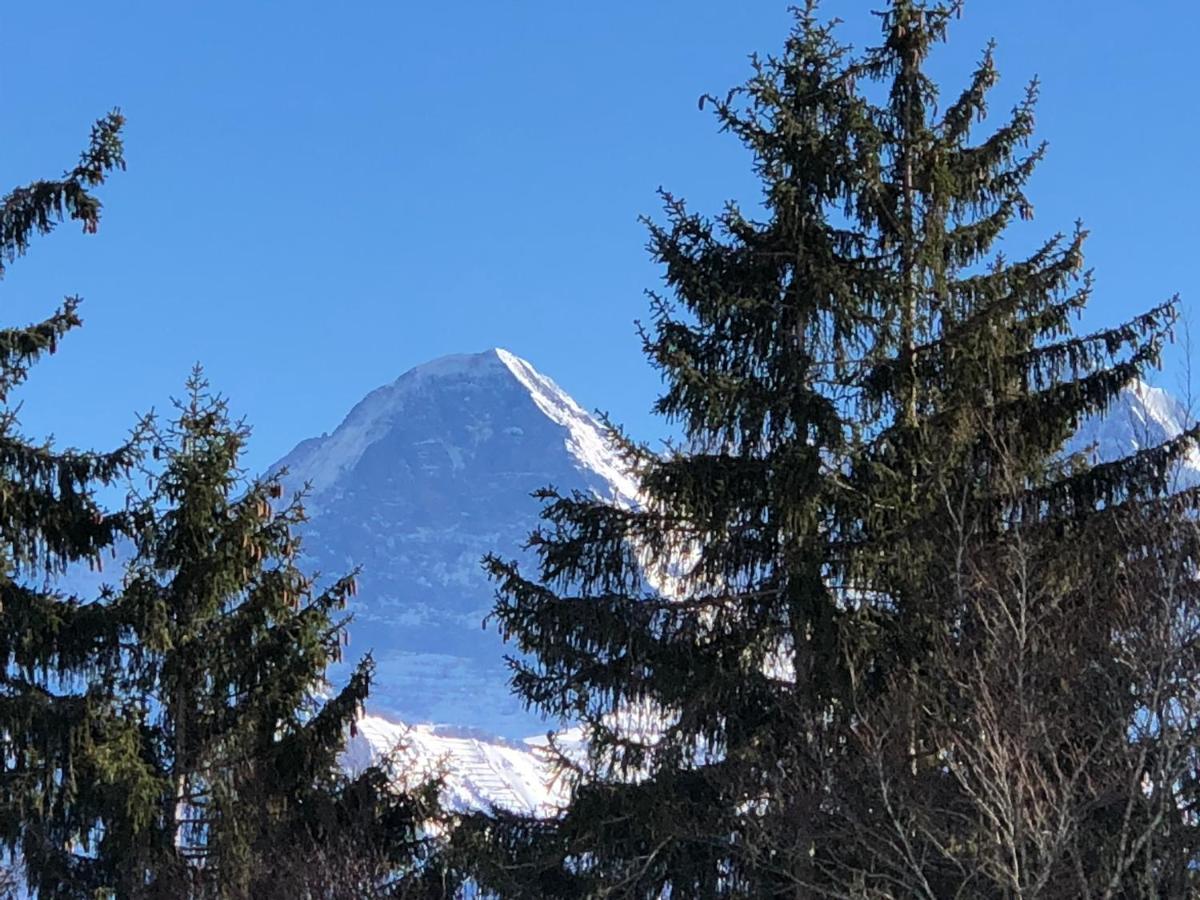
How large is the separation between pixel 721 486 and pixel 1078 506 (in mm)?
3972

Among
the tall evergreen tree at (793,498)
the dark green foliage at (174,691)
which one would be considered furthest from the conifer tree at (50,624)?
the tall evergreen tree at (793,498)

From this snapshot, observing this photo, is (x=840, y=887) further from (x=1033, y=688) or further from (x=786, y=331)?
(x=786, y=331)

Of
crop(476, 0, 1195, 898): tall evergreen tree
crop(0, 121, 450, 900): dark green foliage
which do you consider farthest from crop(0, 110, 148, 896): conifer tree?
crop(476, 0, 1195, 898): tall evergreen tree

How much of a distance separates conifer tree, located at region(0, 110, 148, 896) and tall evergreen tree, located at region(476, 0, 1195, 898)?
15.4 ft

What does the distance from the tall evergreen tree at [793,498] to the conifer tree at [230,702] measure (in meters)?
2.49

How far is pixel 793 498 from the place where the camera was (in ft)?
57.5

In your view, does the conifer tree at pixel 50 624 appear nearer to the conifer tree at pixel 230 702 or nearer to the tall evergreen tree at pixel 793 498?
the conifer tree at pixel 230 702

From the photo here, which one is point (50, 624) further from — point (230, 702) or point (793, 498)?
point (793, 498)

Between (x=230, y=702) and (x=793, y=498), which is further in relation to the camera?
(x=230, y=702)

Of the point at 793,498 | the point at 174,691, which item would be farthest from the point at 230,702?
the point at 793,498

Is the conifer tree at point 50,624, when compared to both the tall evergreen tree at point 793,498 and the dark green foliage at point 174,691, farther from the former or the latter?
the tall evergreen tree at point 793,498

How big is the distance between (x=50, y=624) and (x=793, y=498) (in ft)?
27.1

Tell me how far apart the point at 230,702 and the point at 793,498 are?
771 centimetres

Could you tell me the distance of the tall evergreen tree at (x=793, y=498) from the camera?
697 inches
